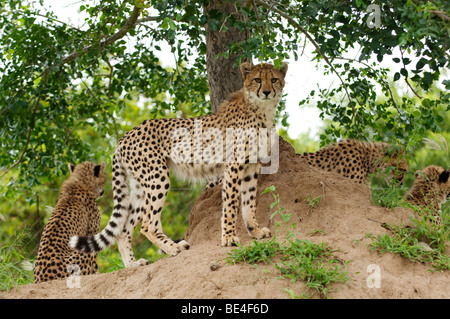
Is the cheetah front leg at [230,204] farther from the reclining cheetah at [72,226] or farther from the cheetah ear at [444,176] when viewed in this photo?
the cheetah ear at [444,176]

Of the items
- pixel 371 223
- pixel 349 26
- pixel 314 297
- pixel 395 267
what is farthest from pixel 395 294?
pixel 349 26

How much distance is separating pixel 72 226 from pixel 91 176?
81 cm

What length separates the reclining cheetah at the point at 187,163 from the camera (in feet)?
14.5

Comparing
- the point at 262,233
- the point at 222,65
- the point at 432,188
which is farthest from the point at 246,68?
the point at 432,188

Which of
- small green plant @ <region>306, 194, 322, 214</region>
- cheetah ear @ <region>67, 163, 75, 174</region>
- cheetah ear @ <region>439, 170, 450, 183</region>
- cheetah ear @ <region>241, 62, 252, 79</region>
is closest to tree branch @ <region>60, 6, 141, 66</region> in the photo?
cheetah ear @ <region>67, 163, 75, 174</region>

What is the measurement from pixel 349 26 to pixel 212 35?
1732 millimetres

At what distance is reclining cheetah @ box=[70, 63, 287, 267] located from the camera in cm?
442

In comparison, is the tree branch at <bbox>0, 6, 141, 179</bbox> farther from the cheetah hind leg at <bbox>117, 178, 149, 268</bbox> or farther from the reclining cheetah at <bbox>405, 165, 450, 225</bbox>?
the reclining cheetah at <bbox>405, 165, 450, 225</bbox>

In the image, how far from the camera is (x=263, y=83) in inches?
175

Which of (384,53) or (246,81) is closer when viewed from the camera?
(384,53)

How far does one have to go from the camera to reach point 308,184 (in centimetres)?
446

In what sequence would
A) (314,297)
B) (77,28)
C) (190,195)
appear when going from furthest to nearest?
(190,195), (77,28), (314,297)

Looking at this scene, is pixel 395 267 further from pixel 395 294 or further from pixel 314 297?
pixel 314 297

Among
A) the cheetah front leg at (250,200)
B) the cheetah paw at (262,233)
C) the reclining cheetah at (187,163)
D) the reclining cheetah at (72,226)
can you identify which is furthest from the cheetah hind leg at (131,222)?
the cheetah paw at (262,233)
